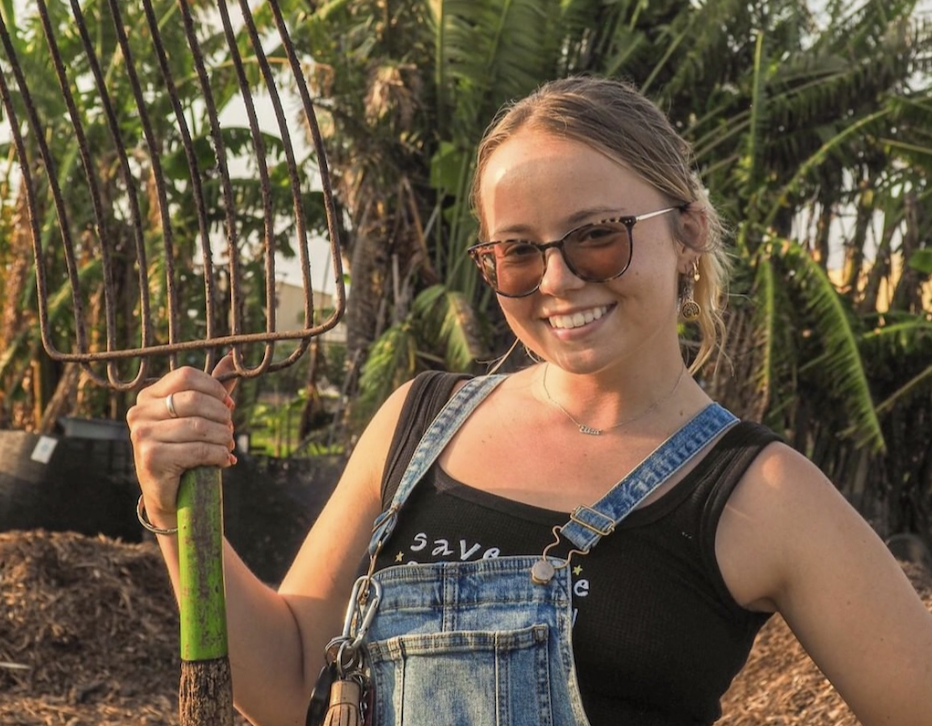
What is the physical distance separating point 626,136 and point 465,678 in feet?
2.43

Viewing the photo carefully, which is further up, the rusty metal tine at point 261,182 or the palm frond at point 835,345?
the palm frond at point 835,345

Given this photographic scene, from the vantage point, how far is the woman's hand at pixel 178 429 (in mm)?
1443

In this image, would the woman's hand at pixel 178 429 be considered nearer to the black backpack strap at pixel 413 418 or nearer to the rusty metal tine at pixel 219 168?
the rusty metal tine at pixel 219 168

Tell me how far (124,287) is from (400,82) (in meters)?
3.46

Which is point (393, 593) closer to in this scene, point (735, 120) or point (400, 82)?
point (400, 82)

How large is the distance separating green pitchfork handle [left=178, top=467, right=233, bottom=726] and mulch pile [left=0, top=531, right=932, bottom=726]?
105 inches

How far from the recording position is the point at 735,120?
9648mm

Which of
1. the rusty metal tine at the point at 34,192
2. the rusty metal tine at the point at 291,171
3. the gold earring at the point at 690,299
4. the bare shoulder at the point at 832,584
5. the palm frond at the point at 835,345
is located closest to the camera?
the bare shoulder at the point at 832,584

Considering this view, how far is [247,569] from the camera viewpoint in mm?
1684

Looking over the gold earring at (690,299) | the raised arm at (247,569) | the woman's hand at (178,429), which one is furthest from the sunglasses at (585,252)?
the woman's hand at (178,429)

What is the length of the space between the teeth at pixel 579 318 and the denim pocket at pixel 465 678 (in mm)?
393

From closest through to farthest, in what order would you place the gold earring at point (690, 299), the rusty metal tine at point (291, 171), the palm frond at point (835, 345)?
the rusty metal tine at point (291, 171)
the gold earring at point (690, 299)
the palm frond at point (835, 345)

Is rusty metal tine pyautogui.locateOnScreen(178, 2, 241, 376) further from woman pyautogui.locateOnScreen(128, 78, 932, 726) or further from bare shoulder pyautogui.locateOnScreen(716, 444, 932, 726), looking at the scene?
bare shoulder pyautogui.locateOnScreen(716, 444, 932, 726)

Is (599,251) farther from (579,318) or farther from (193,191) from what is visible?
(193,191)
